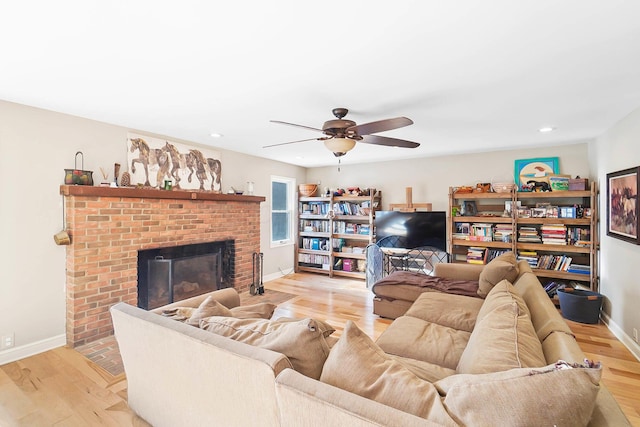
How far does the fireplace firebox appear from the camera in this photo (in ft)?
12.2

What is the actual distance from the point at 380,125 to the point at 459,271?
2398 millimetres

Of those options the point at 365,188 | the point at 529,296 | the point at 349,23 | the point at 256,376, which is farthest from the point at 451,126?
the point at 256,376

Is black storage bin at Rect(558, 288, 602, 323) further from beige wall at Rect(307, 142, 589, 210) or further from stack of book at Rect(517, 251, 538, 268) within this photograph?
beige wall at Rect(307, 142, 589, 210)

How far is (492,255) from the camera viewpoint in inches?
182

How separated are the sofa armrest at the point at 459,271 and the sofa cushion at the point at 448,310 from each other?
0.78 meters

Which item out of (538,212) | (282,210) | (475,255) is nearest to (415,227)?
(475,255)

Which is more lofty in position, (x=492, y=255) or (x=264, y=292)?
(x=492, y=255)

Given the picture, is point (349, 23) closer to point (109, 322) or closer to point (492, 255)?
point (109, 322)

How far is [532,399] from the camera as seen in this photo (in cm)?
83

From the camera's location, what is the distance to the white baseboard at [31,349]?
2.70 m

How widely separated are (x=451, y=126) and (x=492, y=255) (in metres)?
2.24

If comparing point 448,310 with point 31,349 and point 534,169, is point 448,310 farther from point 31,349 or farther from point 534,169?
point 31,349

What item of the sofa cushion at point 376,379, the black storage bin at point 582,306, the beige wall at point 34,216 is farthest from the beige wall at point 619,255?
the beige wall at point 34,216

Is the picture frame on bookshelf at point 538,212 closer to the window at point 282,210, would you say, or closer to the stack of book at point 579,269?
the stack of book at point 579,269
